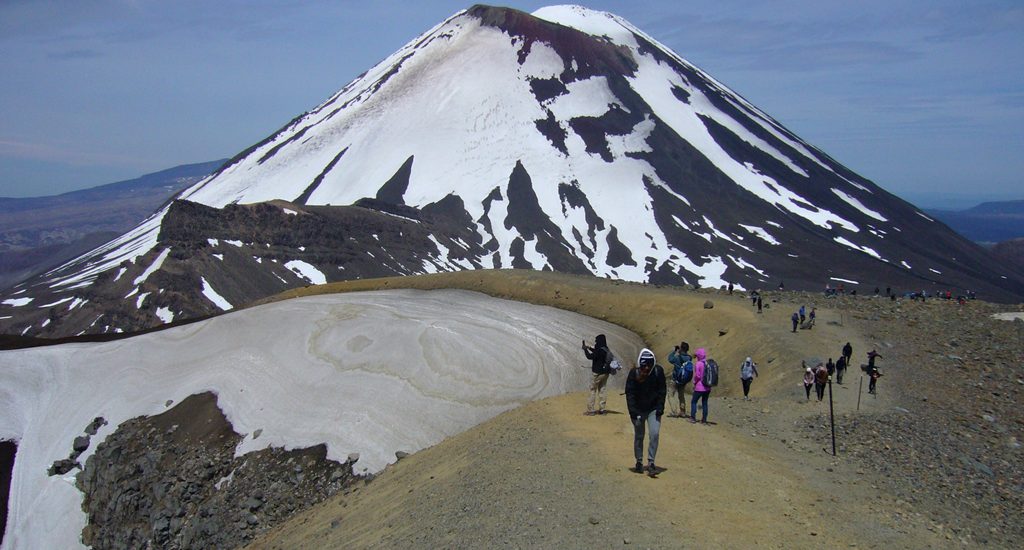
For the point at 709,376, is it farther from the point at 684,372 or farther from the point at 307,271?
→ the point at 307,271

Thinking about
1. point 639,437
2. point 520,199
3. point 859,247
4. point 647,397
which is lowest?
point 859,247

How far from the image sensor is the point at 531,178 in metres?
151

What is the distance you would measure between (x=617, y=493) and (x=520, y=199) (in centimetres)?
13328

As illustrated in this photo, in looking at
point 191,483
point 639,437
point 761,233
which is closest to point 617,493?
point 639,437

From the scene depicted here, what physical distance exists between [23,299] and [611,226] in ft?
296

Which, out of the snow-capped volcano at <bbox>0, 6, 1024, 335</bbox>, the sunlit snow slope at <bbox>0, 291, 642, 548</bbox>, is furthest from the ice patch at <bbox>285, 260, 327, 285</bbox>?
the sunlit snow slope at <bbox>0, 291, 642, 548</bbox>

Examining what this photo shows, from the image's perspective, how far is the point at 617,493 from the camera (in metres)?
12.2

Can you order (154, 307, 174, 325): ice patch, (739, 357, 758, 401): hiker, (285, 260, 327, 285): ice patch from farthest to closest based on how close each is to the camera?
(285, 260, 327, 285): ice patch → (154, 307, 174, 325): ice patch → (739, 357, 758, 401): hiker

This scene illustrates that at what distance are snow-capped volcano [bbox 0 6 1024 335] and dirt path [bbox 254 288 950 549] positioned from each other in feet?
240

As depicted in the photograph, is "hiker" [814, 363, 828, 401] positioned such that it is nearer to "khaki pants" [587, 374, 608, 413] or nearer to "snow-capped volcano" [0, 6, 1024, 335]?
"khaki pants" [587, 374, 608, 413]

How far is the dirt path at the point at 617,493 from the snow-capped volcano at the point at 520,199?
73.0 m

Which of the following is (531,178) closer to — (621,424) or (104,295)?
(104,295)

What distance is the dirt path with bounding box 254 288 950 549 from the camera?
1106 centimetres

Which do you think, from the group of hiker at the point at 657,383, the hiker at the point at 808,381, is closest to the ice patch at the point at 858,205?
the group of hiker at the point at 657,383
